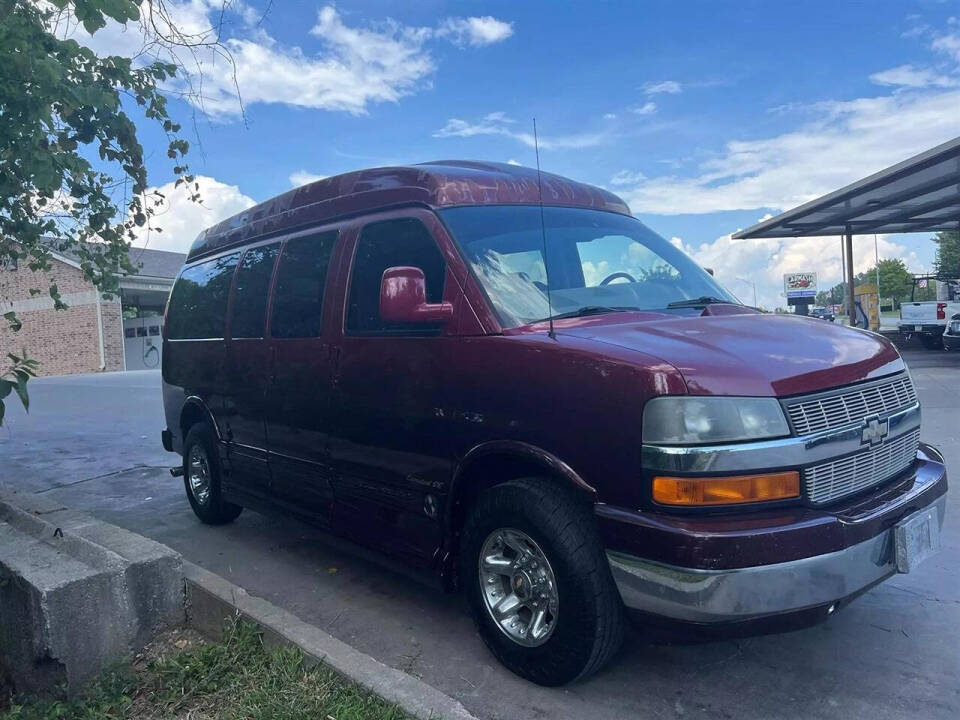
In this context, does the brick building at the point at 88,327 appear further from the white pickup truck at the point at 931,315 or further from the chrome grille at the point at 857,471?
the chrome grille at the point at 857,471

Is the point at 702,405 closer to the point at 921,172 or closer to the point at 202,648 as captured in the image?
the point at 202,648

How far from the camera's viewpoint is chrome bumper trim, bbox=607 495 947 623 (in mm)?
2740

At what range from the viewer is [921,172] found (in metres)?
17.6

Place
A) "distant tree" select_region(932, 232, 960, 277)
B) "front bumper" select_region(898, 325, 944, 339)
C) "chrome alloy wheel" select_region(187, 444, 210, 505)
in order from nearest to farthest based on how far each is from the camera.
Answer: "chrome alloy wheel" select_region(187, 444, 210, 505) → "front bumper" select_region(898, 325, 944, 339) → "distant tree" select_region(932, 232, 960, 277)

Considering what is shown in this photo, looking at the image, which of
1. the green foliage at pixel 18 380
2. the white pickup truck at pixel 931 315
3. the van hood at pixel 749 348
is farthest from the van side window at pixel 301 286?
the white pickup truck at pixel 931 315

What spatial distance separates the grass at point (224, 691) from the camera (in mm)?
2895

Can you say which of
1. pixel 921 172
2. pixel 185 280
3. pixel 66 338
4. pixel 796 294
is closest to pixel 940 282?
pixel 921 172

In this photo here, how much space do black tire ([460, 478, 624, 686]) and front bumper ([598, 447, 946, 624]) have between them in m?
0.12

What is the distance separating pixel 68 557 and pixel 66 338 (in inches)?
1248

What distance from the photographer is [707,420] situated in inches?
110

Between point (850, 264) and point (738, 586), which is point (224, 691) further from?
point (850, 264)

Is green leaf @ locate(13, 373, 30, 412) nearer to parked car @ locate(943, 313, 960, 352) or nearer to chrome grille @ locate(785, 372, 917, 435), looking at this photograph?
chrome grille @ locate(785, 372, 917, 435)

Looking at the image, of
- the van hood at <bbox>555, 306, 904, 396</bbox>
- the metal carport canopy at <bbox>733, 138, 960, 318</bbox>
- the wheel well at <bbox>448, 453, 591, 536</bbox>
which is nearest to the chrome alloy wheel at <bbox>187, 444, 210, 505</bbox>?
the wheel well at <bbox>448, 453, 591, 536</bbox>

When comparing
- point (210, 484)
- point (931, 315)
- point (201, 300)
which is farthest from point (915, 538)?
point (931, 315)
